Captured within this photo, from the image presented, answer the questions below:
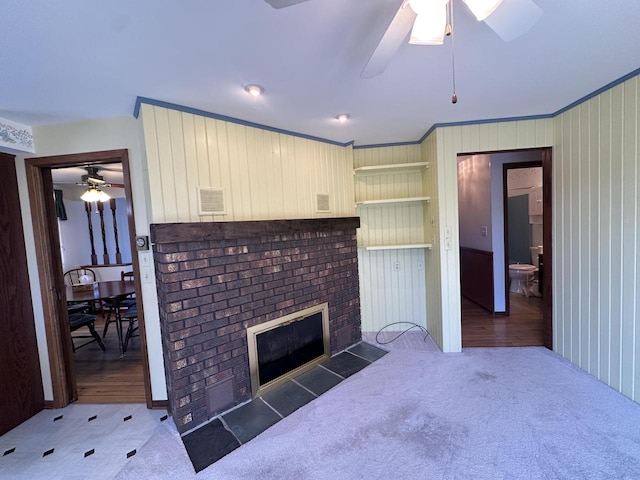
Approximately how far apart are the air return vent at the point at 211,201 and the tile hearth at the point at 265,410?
1.53 meters

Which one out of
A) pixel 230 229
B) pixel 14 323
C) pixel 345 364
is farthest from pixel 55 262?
pixel 345 364

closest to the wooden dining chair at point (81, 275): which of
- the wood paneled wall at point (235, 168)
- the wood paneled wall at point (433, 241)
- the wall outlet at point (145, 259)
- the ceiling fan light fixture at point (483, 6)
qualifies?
the wall outlet at point (145, 259)

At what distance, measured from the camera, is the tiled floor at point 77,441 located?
5.59 ft

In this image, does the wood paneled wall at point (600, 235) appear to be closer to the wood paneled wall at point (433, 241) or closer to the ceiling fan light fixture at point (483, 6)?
the wood paneled wall at point (433, 241)

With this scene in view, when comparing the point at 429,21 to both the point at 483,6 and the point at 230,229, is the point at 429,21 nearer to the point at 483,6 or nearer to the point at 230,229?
the point at 483,6

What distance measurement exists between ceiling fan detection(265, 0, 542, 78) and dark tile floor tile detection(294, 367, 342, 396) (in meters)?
2.37

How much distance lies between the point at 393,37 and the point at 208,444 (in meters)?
2.46

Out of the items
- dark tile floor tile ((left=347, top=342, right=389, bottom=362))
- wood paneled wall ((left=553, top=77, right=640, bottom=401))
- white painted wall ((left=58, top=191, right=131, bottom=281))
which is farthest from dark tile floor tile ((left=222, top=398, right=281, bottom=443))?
white painted wall ((left=58, top=191, right=131, bottom=281))

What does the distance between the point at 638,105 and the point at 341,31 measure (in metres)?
2.09

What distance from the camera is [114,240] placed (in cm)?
526

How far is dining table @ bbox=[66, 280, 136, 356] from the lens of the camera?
3007 millimetres

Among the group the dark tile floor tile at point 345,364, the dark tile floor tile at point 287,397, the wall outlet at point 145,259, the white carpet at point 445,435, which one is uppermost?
the wall outlet at point 145,259

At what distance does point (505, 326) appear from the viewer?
350 centimetres

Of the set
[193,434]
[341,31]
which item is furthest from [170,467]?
[341,31]
